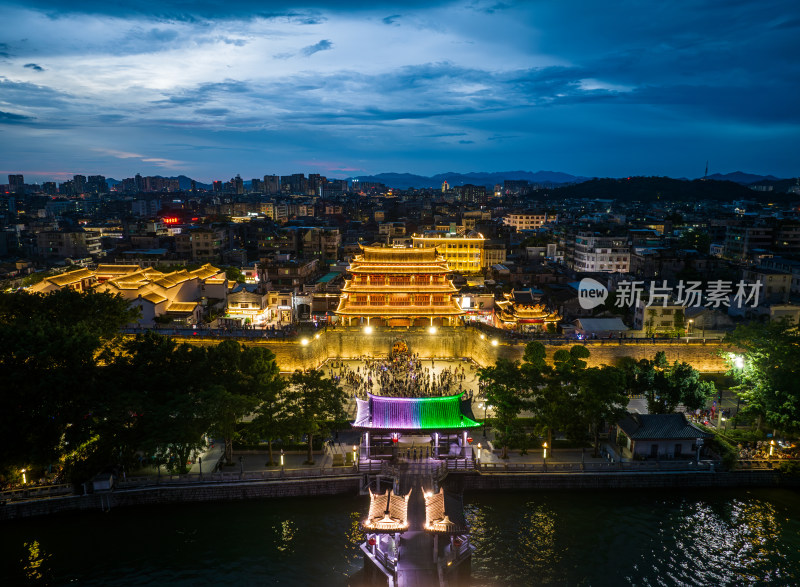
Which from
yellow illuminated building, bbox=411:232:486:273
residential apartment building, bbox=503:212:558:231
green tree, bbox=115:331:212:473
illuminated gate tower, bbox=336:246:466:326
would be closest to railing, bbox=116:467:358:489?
green tree, bbox=115:331:212:473

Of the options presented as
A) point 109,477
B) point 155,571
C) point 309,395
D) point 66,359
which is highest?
point 66,359

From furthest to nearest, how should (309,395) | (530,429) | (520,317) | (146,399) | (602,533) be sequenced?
(520,317), (530,429), (309,395), (146,399), (602,533)

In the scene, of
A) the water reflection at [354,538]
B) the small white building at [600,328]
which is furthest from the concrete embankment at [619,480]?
the small white building at [600,328]

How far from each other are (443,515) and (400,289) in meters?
31.1

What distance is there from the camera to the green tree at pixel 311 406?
100 ft

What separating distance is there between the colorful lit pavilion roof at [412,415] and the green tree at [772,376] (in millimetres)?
17469

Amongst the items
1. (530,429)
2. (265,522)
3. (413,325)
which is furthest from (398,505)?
(413,325)

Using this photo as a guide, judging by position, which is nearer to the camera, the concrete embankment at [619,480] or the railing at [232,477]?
the railing at [232,477]

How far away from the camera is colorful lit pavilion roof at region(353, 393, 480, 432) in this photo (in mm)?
30094

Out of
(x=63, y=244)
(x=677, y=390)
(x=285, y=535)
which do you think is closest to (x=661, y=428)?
(x=677, y=390)

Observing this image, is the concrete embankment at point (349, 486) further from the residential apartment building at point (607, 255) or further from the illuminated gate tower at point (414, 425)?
the residential apartment building at point (607, 255)

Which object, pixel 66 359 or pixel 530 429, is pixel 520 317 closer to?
pixel 530 429

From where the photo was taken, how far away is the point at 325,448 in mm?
33125

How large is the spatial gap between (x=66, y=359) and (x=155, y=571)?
12.5 metres
